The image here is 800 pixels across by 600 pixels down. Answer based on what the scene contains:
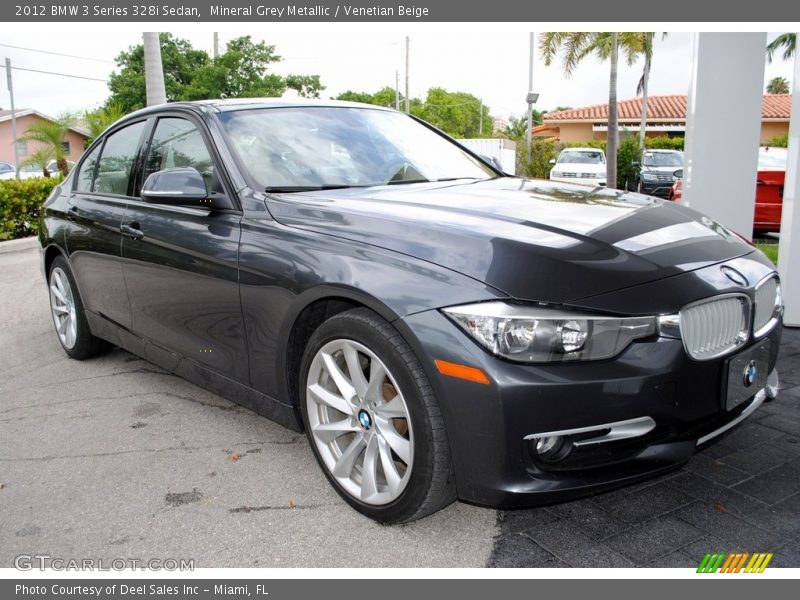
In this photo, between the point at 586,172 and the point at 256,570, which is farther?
the point at 586,172

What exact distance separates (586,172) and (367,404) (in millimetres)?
20126

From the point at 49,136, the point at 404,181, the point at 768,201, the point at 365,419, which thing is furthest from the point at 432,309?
the point at 49,136

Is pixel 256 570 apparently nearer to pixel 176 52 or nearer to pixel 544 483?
pixel 544 483

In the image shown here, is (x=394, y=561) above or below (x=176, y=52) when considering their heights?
A: below

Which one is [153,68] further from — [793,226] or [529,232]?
[529,232]

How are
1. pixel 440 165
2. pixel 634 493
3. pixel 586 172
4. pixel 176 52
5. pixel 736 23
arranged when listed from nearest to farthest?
pixel 634 493 → pixel 440 165 → pixel 736 23 → pixel 586 172 → pixel 176 52

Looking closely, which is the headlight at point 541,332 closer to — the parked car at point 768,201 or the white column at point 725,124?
the white column at point 725,124

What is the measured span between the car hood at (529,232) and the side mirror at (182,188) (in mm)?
358

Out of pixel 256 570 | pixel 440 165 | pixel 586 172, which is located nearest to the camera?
pixel 256 570

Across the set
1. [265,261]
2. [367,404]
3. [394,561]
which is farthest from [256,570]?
[265,261]

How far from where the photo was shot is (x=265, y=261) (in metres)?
3.05

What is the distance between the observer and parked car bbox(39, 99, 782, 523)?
231 centimetres

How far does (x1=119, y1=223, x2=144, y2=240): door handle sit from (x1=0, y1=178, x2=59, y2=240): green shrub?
8.14 meters

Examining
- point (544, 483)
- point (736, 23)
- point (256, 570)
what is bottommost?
point (256, 570)
